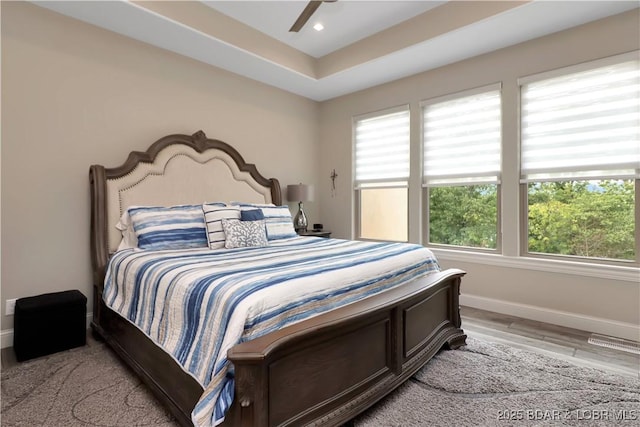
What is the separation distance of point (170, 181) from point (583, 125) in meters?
3.95

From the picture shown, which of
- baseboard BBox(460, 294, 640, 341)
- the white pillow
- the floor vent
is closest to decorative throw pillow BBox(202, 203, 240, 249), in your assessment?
the white pillow

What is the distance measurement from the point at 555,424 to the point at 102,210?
3521 millimetres

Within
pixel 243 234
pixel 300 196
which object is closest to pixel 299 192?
pixel 300 196

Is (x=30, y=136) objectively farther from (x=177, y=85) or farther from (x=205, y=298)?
→ (x=205, y=298)

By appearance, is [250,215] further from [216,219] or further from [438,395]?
[438,395]

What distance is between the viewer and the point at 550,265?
314cm

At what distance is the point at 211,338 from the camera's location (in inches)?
55.1

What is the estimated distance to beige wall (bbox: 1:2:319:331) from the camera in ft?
8.51

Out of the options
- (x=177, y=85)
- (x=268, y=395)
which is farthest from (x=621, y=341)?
(x=177, y=85)

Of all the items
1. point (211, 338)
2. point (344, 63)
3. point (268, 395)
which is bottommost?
point (268, 395)

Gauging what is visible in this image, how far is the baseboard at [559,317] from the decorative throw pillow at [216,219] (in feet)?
8.82

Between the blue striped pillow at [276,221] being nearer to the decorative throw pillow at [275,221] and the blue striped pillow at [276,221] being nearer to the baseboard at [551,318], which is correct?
the decorative throw pillow at [275,221]

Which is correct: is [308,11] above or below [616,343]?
above

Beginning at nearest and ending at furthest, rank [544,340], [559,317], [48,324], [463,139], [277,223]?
[48,324]
[544,340]
[559,317]
[277,223]
[463,139]
